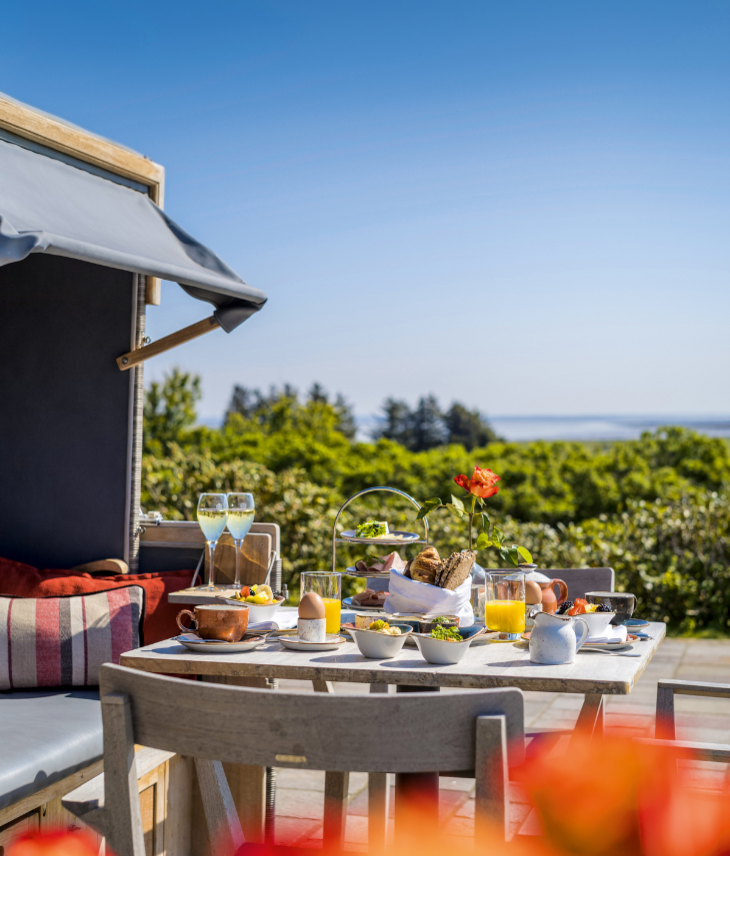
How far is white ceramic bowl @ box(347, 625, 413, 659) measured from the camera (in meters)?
1.84

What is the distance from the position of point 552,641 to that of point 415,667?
0.95 ft

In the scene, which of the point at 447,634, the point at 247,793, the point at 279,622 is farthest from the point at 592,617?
the point at 247,793

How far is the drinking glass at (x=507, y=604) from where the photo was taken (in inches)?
82.6

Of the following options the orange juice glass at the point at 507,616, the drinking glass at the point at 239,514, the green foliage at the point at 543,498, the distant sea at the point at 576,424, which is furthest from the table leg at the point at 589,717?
the distant sea at the point at 576,424

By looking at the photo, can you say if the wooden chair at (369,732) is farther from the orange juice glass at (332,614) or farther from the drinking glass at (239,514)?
the drinking glass at (239,514)

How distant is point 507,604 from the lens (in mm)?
2102

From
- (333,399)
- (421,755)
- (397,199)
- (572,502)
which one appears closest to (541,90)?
(572,502)

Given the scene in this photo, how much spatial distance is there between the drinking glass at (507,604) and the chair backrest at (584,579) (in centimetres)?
74

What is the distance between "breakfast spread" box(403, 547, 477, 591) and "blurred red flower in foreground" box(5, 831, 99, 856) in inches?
40.3

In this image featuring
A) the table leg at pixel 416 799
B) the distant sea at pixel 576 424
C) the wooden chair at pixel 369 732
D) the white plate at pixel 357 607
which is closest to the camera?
the wooden chair at pixel 369 732

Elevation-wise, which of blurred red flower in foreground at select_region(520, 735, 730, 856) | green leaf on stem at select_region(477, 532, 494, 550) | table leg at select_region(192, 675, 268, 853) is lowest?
table leg at select_region(192, 675, 268, 853)

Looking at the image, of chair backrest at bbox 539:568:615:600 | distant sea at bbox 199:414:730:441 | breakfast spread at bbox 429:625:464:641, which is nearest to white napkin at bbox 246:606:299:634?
breakfast spread at bbox 429:625:464:641

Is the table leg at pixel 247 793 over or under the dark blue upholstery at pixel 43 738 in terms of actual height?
under

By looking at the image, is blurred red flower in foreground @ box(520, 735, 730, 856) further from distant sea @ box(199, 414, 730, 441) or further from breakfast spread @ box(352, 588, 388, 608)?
distant sea @ box(199, 414, 730, 441)
